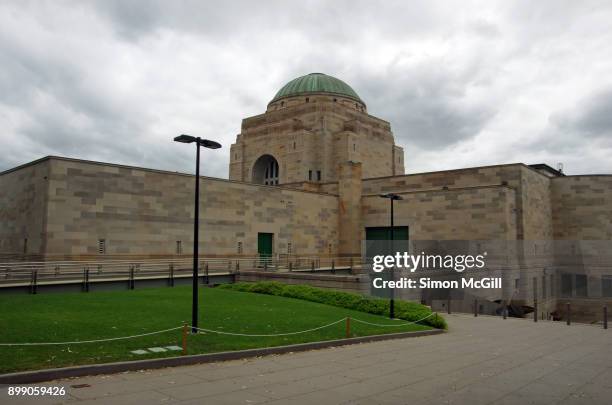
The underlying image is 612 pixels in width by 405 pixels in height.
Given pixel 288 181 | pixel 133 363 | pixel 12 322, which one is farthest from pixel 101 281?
pixel 288 181

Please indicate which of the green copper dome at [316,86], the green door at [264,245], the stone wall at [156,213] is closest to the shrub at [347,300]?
the stone wall at [156,213]

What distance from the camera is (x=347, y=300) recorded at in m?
22.8

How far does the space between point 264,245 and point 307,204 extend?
20.0 feet

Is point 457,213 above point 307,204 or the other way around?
the other way around

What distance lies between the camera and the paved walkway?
8.98 meters

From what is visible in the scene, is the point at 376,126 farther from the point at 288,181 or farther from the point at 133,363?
the point at 133,363

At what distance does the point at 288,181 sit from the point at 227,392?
45.5 meters

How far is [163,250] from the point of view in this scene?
103 ft

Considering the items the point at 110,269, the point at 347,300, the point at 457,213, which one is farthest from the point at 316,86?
the point at 347,300

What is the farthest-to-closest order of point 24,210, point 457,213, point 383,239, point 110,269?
point 383,239
point 457,213
point 24,210
point 110,269

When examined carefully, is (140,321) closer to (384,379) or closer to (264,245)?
(384,379)

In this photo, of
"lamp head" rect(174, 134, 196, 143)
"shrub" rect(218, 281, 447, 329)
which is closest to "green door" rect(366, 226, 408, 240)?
"shrub" rect(218, 281, 447, 329)

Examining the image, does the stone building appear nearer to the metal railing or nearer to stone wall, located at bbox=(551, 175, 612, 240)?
stone wall, located at bbox=(551, 175, 612, 240)

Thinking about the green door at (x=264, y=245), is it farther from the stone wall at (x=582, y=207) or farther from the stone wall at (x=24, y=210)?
the stone wall at (x=582, y=207)
